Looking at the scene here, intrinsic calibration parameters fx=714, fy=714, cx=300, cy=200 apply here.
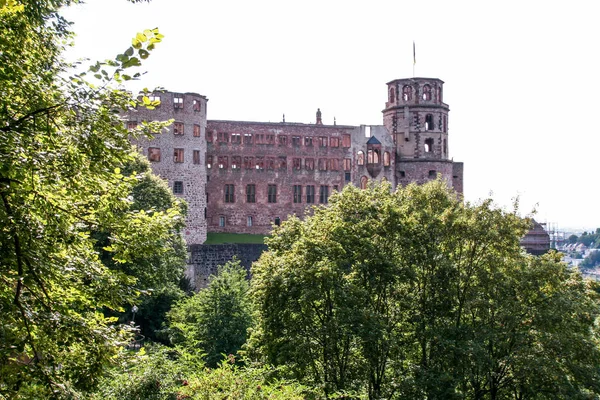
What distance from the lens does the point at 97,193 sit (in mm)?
12102

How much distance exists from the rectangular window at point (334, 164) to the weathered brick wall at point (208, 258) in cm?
1554

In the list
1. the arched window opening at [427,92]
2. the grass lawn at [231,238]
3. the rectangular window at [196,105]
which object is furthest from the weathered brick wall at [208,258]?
the arched window opening at [427,92]

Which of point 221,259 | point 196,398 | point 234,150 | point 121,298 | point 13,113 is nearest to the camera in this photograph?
point 13,113

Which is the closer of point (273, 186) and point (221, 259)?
point (221, 259)

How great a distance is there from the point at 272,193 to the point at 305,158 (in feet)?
16.0

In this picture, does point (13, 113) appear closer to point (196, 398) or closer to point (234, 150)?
point (196, 398)

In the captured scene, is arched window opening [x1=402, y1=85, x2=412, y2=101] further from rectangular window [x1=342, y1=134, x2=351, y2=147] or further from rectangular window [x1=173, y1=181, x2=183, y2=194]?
rectangular window [x1=173, y1=181, x2=183, y2=194]

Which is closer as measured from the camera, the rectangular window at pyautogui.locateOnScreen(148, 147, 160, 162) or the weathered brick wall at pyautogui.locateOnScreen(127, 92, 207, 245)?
the rectangular window at pyautogui.locateOnScreen(148, 147, 160, 162)

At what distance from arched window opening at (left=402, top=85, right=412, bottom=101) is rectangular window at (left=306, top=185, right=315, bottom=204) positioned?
13710mm

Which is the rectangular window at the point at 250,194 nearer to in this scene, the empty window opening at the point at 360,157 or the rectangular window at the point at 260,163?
the rectangular window at the point at 260,163

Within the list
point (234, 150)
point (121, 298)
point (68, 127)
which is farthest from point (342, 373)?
point (234, 150)

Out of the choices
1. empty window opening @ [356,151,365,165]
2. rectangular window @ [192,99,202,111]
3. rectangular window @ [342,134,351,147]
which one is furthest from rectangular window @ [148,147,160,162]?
empty window opening @ [356,151,365,165]

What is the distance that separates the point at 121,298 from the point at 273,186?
196ft

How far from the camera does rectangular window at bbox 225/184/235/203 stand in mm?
69562
